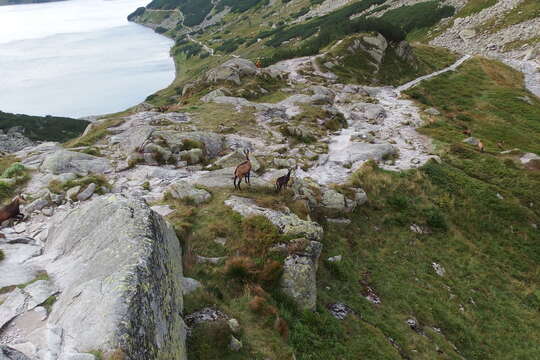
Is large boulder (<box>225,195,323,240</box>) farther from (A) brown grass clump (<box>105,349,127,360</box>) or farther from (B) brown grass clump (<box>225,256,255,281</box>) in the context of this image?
(A) brown grass clump (<box>105,349,127,360</box>)

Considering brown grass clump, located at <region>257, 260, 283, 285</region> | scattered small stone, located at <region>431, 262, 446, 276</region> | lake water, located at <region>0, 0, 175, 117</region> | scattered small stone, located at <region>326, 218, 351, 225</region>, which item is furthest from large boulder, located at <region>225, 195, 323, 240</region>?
lake water, located at <region>0, 0, 175, 117</region>

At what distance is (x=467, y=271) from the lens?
20.9 metres

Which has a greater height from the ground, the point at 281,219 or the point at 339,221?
the point at 281,219

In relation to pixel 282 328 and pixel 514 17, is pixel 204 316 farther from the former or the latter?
pixel 514 17

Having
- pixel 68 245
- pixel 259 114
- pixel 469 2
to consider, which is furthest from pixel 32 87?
pixel 469 2

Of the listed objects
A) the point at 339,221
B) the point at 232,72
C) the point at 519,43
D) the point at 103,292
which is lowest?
the point at 519,43

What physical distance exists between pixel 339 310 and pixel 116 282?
405 inches

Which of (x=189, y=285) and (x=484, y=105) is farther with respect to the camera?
(x=484, y=105)

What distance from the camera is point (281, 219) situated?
53.2 ft

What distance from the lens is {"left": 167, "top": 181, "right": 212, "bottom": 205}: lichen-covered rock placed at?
18.5 metres

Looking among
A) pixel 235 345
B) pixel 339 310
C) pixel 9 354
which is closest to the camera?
pixel 9 354

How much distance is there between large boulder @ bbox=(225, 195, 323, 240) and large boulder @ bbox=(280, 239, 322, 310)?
0.63 metres

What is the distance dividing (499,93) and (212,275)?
68424mm

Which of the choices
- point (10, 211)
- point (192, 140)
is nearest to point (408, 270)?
point (192, 140)
